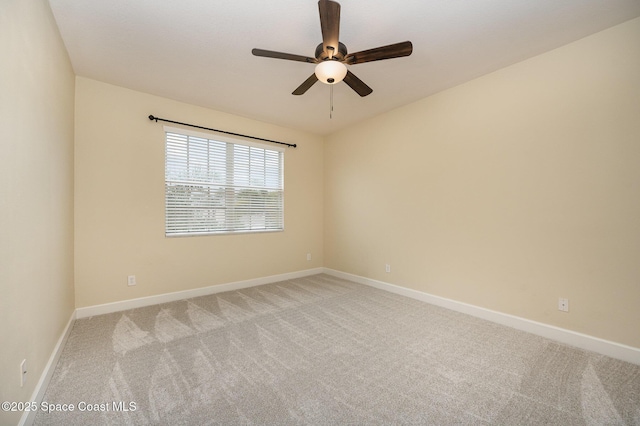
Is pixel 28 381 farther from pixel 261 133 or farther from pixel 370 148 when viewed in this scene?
pixel 370 148

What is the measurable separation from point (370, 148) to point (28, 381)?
418 centimetres

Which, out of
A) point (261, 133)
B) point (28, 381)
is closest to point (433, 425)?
point (28, 381)

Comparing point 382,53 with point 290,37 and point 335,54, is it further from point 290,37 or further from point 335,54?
point 290,37

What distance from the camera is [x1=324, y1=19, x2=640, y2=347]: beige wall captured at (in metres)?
2.09

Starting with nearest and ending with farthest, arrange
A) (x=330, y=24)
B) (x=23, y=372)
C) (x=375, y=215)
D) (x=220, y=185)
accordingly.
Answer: (x=23, y=372) < (x=330, y=24) < (x=220, y=185) < (x=375, y=215)

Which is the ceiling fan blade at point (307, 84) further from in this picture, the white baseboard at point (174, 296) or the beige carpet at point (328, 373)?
the white baseboard at point (174, 296)

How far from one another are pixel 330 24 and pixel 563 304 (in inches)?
121

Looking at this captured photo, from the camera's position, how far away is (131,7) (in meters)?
1.90

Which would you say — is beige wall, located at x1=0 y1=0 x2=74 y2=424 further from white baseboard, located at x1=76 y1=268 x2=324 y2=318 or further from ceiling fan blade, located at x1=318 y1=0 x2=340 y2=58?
ceiling fan blade, located at x1=318 y1=0 x2=340 y2=58

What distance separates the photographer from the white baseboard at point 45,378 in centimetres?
135

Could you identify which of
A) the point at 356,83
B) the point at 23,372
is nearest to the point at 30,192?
the point at 23,372

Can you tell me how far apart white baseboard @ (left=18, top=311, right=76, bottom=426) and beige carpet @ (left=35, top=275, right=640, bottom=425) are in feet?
0.16

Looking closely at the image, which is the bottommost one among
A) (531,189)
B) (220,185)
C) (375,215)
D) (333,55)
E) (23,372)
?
(23,372)

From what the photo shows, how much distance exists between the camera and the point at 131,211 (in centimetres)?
315
